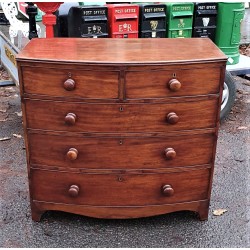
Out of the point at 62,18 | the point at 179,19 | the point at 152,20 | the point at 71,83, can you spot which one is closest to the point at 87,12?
the point at 62,18

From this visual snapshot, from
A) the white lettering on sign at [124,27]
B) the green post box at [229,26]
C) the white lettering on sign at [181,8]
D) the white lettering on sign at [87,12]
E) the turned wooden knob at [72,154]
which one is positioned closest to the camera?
the turned wooden knob at [72,154]

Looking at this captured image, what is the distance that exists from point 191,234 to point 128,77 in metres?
1.14

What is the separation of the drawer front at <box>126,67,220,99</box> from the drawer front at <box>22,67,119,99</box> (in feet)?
0.33

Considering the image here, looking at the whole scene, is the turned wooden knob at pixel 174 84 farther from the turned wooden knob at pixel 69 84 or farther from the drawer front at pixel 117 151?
the turned wooden knob at pixel 69 84

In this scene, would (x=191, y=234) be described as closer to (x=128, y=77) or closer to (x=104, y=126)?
(x=104, y=126)

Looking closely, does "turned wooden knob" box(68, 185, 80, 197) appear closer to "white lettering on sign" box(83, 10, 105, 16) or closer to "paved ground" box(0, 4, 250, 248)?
"paved ground" box(0, 4, 250, 248)

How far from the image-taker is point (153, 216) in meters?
2.91

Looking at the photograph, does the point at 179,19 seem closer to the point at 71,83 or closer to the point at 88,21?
the point at 88,21

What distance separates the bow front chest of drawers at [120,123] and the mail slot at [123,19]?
1248mm

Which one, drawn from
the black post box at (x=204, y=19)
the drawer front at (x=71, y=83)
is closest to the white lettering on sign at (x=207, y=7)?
the black post box at (x=204, y=19)

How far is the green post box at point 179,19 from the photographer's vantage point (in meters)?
4.12

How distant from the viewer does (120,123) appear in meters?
2.43

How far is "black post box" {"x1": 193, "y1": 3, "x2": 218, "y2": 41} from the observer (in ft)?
13.8

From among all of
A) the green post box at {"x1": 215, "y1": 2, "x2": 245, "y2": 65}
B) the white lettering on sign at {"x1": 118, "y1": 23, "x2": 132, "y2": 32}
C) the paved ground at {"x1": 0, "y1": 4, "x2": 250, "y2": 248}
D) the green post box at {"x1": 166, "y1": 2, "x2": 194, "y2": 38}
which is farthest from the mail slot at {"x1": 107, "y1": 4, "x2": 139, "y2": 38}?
the paved ground at {"x1": 0, "y1": 4, "x2": 250, "y2": 248}
